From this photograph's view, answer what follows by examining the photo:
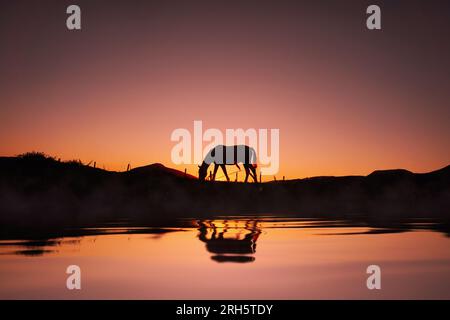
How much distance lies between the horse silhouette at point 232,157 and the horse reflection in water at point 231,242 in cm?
2441

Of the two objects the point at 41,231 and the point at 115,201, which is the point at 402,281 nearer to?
the point at 41,231

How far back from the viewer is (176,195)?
48.1 m

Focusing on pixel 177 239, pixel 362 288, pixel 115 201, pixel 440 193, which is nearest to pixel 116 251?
pixel 177 239

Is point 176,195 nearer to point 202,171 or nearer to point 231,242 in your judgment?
point 202,171

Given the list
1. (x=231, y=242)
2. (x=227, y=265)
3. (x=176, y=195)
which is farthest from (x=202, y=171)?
(x=227, y=265)

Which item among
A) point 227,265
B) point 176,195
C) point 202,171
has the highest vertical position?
point 202,171

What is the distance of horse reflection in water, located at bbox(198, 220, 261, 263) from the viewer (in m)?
12.9

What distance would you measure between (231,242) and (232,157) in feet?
99.6

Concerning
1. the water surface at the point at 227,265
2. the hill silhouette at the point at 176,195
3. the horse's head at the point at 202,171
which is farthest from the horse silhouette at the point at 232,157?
the water surface at the point at 227,265

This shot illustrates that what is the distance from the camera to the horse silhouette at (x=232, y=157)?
150 ft

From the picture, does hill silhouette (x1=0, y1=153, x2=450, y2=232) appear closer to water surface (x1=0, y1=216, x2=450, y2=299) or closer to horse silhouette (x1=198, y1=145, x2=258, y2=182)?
horse silhouette (x1=198, y1=145, x2=258, y2=182)

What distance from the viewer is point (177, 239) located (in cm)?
1697

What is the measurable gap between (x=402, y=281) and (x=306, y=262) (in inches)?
103

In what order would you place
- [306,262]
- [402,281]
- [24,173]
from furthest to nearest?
[24,173]
[306,262]
[402,281]
